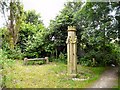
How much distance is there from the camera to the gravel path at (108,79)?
2.38 metres

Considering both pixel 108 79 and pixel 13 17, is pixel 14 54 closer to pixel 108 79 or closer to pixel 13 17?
pixel 13 17

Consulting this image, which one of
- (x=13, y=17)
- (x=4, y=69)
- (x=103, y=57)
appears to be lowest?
(x=4, y=69)

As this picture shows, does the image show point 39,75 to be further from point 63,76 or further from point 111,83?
point 111,83

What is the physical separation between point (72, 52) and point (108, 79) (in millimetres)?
545

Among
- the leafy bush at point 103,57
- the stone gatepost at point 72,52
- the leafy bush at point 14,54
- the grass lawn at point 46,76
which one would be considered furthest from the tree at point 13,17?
the leafy bush at point 103,57

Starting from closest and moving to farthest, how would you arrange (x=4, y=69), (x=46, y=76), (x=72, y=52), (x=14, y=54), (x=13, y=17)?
(x=4, y=69) < (x=46, y=76) < (x=72, y=52) < (x=14, y=54) < (x=13, y=17)

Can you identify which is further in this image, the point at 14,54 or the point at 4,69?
the point at 14,54

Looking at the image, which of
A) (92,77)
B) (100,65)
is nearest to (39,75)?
(92,77)

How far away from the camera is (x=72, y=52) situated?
2.70m

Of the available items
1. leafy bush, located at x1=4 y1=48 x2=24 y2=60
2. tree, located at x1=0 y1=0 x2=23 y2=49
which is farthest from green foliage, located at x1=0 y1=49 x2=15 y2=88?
tree, located at x1=0 y1=0 x2=23 y2=49

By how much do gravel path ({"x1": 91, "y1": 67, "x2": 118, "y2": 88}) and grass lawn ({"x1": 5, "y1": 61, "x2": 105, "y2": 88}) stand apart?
6 centimetres

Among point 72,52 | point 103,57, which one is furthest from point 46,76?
point 103,57

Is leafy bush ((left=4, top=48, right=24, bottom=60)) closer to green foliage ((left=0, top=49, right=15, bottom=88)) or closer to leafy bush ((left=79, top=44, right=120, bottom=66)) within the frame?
green foliage ((left=0, top=49, right=15, bottom=88))

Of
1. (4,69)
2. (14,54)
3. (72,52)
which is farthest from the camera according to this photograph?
(14,54)
